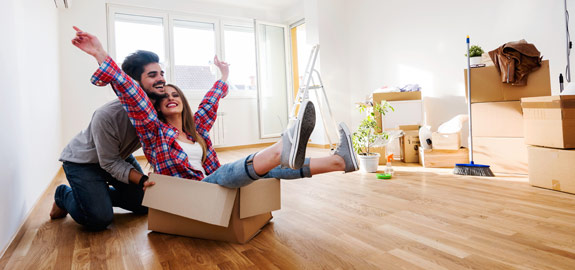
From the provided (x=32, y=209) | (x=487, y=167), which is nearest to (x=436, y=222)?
(x=487, y=167)

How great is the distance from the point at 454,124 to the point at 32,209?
3.12 meters

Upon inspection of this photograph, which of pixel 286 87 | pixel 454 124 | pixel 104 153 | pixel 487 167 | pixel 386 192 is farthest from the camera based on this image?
pixel 286 87

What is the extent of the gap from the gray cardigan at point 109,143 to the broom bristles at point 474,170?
7.51ft

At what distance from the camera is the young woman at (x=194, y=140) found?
1.21 metres

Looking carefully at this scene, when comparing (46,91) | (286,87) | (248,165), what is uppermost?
(286,87)

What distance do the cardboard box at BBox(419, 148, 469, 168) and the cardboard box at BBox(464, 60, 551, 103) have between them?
1.61ft

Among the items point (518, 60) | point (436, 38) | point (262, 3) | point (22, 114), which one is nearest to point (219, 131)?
point (262, 3)

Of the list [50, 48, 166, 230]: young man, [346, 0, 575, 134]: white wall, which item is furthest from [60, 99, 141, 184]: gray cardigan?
[346, 0, 575, 134]: white wall

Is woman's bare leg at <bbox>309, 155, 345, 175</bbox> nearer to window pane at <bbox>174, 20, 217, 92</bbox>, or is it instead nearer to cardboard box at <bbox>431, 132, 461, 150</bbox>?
cardboard box at <bbox>431, 132, 461, 150</bbox>

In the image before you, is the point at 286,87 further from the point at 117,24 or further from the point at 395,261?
the point at 395,261

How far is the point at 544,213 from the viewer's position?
1.56m

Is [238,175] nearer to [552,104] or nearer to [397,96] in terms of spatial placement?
[552,104]

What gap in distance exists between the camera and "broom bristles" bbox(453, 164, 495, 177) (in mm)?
2463

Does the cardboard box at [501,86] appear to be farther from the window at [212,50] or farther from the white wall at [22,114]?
the window at [212,50]
